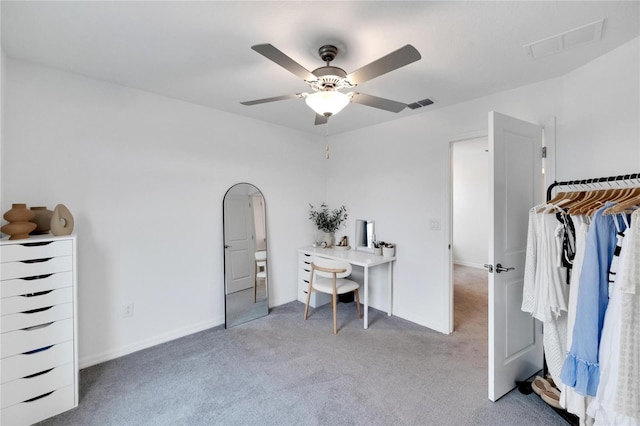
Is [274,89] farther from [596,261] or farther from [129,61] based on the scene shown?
[596,261]

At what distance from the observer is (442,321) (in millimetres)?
3078

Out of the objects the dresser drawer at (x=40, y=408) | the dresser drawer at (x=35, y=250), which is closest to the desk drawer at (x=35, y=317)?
the dresser drawer at (x=35, y=250)

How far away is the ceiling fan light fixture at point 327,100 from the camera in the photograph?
174cm

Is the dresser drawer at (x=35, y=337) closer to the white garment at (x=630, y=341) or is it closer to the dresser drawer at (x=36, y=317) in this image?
the dresser drawer at (x=36, y=317)

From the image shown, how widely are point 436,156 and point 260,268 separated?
246 cm

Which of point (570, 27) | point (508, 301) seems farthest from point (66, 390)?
point (570, 27)

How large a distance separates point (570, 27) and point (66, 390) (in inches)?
154

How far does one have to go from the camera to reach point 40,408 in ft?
5.99

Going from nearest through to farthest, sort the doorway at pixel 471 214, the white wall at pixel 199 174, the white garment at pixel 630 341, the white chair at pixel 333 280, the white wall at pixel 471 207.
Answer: the white garment at pixel 630 341 → the white wall at pixel 199 174 → the white chair at pixel 333 280 → the doorway at pixel 471 214 → the white wall at pixel 471 207

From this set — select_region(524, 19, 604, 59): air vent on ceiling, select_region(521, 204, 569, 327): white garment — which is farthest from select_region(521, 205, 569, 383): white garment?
select_region(524, 19, 604, 59): air vent on ceiling

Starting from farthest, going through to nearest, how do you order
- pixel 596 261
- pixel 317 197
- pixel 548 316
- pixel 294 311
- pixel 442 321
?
pixel 317 197
pixel 294 311
pixel 442 321
pixel 548 316
pixel 596 261

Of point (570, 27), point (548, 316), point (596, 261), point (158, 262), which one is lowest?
point (548, 316)

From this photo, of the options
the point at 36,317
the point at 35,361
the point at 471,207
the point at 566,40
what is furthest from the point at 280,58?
the point at 471,207

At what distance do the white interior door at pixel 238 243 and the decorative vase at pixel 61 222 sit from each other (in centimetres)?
141
